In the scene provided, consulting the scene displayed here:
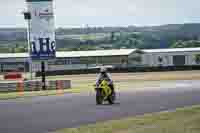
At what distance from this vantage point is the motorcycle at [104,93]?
25469 millimetres

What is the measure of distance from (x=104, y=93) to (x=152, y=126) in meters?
10.5

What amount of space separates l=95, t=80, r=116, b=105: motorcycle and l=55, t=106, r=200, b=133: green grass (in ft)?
25.6

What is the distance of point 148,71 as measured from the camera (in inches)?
3027

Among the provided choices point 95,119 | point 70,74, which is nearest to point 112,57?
point 70,74

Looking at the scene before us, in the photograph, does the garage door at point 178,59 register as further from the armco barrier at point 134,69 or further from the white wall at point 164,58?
the armco barrier at point 134,69

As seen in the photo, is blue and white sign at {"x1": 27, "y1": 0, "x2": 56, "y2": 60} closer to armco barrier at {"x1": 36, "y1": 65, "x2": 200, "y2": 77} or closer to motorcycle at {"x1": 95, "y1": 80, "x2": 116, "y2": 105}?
motorcycle at {"x1": 95, "y1": 80, "x2": 116, "y2": 105}

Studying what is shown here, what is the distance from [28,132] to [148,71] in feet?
202

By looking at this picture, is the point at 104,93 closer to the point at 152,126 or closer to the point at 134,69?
the point at 152,126

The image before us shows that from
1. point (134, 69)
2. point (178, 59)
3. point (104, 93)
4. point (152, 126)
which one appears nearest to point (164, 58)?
point (178, 59)

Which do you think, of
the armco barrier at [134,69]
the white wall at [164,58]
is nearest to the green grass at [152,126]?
the armco barrier at [134,69]

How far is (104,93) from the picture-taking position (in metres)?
25.5

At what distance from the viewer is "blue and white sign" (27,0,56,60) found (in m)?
45.4

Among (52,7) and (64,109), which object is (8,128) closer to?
(64,109)

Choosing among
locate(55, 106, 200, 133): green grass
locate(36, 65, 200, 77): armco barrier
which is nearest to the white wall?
locate(36, 65, 200, 77): armco barrier
